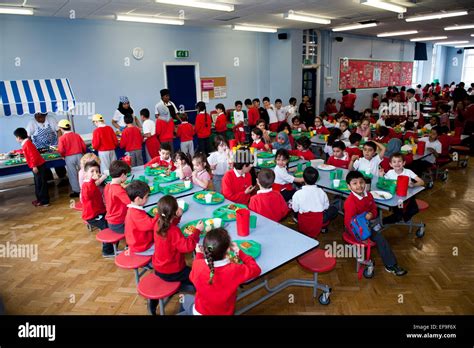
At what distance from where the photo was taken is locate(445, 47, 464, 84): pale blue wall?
2216 cm

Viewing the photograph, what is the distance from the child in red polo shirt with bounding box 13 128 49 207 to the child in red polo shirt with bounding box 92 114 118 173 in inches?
38.8

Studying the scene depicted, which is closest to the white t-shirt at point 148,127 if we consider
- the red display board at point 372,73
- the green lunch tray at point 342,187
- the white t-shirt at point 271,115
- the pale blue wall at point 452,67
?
the white t-shirt at point 271,115

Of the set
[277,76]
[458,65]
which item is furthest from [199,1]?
[458,65]

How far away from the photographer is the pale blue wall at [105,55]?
23.3ft

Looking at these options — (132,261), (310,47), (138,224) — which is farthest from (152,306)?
(310,47)

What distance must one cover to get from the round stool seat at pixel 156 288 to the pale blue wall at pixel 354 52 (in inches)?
449

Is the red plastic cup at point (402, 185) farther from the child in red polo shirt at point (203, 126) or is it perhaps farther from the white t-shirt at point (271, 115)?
the white t-shirt at point (271, 115)

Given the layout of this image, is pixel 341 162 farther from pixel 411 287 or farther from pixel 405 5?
pixel 405 5

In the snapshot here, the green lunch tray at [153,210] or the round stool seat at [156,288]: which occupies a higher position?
the green lunch tray at [153,210]

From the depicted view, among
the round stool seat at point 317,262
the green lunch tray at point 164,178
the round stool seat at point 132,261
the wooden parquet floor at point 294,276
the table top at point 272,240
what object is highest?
the green lunch tray at point 164,178

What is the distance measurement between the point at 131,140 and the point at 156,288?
4.62 metres

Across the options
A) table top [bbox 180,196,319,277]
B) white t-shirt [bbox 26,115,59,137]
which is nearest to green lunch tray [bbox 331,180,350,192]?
table top [bbox 180,196,319,277]

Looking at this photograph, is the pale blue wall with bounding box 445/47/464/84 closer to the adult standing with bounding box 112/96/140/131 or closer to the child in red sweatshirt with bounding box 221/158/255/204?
the adult standing with bounding box 112/96/140/131
